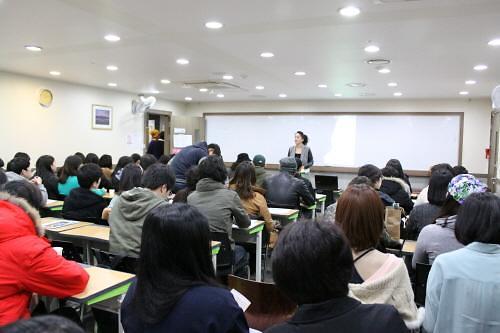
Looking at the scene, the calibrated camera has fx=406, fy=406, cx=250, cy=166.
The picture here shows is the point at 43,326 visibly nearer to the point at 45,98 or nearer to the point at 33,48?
the point at 33,48

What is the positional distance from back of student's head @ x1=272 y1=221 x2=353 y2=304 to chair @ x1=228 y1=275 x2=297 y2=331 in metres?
0.94

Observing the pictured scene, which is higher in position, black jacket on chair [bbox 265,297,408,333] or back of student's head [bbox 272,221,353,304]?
back of student's head [bbox 272,221,353,304]

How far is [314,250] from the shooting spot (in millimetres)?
990

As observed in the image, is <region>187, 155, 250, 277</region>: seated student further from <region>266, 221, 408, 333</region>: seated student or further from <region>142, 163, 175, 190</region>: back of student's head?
<region>266, 221, 408, 333</region>: seated student

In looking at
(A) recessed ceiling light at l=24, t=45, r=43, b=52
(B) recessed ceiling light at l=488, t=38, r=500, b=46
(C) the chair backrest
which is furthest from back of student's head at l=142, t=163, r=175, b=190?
(B) recessed ceiling light at l=488, t=38, r=500, b=46

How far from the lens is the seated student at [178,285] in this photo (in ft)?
3.89

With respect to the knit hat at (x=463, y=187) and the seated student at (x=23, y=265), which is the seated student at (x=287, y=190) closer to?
the knit hat at (x=463, y=187)

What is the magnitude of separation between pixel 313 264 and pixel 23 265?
1332mm

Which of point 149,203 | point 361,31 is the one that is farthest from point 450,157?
point 149,203

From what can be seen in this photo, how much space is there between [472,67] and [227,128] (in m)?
7.22

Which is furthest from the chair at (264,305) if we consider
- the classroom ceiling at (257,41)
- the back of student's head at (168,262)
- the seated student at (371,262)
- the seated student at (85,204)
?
the classroom ceiling at (257,41)

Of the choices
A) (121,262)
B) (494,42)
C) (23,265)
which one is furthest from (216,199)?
(494,42)

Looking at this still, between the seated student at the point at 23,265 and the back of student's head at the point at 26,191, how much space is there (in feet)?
1.79

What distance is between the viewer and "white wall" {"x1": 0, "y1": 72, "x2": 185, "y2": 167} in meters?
7.34
